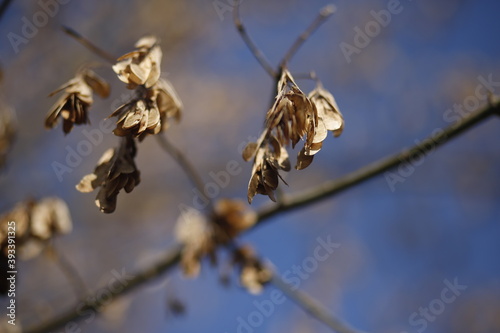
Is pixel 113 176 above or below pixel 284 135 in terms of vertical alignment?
above

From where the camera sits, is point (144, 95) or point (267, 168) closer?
point (267, 168)

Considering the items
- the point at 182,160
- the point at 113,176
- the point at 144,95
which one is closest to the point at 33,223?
the point at 182,160

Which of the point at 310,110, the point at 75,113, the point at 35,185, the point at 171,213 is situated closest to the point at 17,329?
the point at 75,113

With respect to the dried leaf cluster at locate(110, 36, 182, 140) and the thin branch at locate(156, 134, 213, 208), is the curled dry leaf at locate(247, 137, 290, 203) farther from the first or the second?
the thin branch at locate(156, 134, 213, 208)

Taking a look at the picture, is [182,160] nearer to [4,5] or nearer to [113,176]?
[113,176]

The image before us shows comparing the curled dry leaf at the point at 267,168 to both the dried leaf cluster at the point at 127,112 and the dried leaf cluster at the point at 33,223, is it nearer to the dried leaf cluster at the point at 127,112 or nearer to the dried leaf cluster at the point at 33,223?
the dried leaf cluster at the point at 127,112

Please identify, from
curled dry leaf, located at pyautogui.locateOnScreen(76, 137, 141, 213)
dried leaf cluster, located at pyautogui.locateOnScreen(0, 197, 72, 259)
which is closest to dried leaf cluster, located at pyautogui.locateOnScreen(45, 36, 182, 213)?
curled dry leaf, located at pyautogui.locateOnScreen(76, 137, 141, 213)

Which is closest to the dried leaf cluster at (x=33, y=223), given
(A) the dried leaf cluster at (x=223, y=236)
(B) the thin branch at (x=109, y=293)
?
(B) the thin branch at (x=109, y=293)
